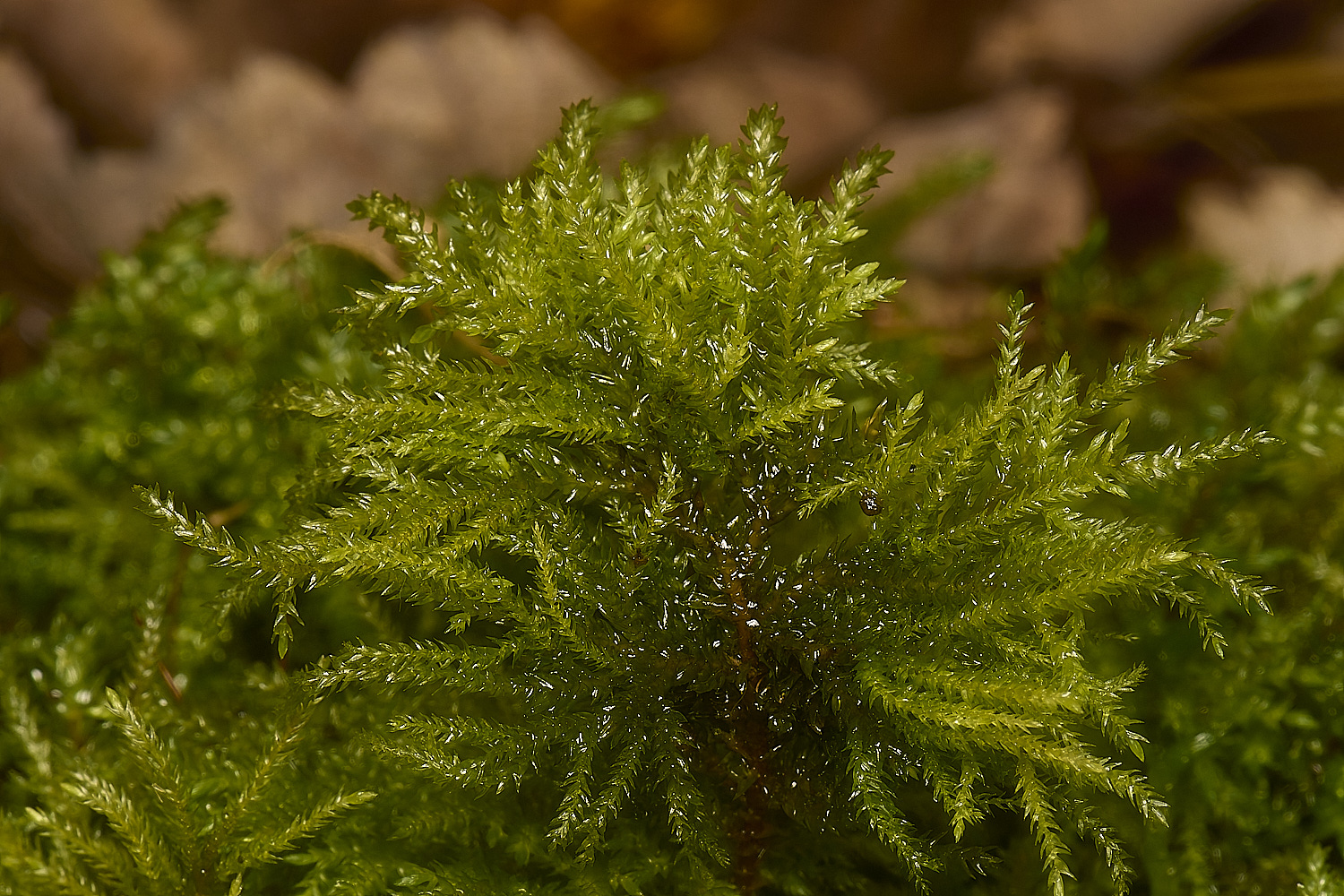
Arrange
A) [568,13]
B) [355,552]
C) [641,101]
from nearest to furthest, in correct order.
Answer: [355,552], [641,101], [568,13]

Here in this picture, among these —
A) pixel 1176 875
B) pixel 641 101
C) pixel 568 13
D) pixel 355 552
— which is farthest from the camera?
pixel 568 13

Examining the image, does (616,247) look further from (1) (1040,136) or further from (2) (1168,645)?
(1) (1040,136)

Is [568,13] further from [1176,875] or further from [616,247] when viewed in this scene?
[1176,875]

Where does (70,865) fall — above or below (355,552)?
below

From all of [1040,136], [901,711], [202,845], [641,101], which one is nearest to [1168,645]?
[901,711]

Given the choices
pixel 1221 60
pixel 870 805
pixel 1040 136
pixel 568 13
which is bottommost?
pixel 870 805

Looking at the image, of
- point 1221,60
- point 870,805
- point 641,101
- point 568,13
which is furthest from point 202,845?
point 1221,60

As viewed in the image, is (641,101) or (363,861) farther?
(641,101)
